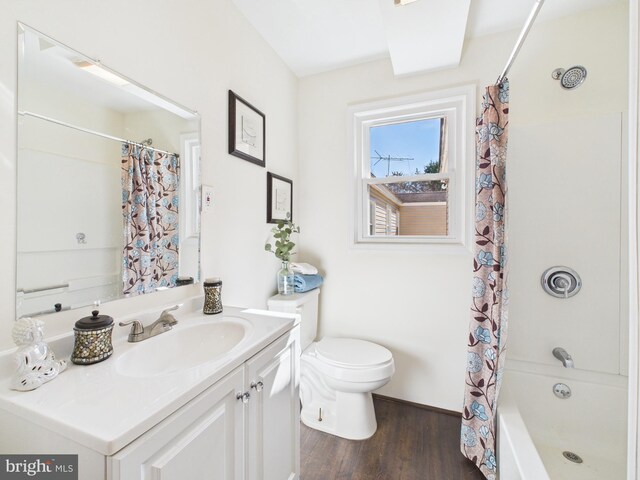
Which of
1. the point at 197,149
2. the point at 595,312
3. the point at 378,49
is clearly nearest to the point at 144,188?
the point at 197,149

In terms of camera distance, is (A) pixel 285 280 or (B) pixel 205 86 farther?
(A) pixel 285 280

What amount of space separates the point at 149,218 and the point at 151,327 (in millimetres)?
434

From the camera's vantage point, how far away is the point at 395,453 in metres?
1.61

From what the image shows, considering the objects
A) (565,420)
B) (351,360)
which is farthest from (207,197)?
(565,420)

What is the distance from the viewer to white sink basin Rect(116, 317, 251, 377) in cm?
92

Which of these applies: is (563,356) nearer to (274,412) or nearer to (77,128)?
(274,412)

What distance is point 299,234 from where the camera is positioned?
2371mm

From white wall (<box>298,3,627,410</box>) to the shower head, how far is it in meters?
0.03

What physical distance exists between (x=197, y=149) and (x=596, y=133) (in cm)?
215

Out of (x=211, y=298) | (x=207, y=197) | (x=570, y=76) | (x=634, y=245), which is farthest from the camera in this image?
(x=570, y=76)

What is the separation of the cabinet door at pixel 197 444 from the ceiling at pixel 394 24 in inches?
71.3

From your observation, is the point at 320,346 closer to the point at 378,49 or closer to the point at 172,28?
the point at 172,28

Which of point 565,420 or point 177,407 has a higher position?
point 177,407

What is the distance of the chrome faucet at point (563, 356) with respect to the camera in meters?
1.50
